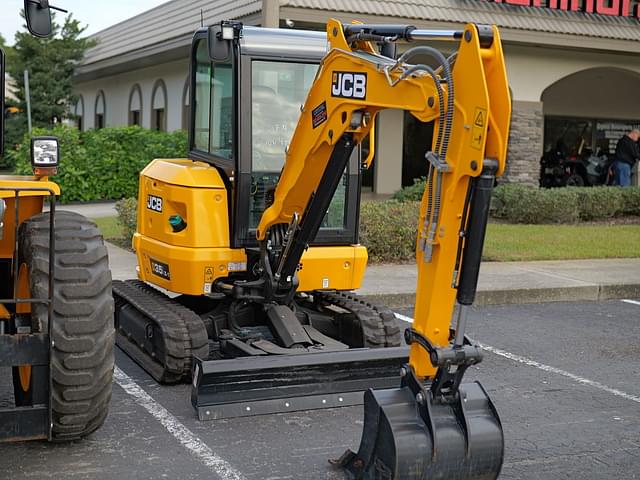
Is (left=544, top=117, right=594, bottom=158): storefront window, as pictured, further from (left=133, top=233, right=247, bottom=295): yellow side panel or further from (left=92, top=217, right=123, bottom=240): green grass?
(left=133, top=233, right=247, bottom=295): yellow side panel

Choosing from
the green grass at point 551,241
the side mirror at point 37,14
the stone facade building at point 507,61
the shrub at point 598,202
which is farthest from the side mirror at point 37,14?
the shrub at point 598,202

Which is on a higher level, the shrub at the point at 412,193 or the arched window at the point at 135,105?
the arched window at the point at 135,105

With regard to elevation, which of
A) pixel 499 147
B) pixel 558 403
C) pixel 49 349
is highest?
pixel 499 147

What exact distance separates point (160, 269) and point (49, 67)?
23.7 m

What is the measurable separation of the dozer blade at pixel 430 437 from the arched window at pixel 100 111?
27723 mm

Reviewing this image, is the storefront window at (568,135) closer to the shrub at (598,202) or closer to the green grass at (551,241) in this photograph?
the shrub at (598,202)

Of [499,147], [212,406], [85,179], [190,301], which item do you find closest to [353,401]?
[212,406]

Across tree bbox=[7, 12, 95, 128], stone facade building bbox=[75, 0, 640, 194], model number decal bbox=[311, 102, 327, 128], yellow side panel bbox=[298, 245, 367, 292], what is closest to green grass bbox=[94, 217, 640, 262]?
stone facade building bbox=[75, 0, 640, 194]

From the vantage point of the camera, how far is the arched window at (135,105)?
27266mm

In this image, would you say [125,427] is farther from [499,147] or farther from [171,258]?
[499,147]

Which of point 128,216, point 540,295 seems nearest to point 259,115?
point 540,295

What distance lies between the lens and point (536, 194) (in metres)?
17.6

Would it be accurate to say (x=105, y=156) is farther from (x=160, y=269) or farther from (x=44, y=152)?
(x=44, y=152)

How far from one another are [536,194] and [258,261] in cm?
1172
